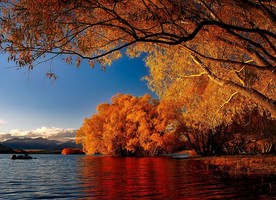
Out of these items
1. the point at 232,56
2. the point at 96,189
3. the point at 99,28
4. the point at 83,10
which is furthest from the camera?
the point at 232,56

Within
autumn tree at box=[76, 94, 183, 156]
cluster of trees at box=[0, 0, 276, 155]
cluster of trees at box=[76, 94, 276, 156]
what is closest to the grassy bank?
cluster of trees at box=[0, 0, 276, 155]

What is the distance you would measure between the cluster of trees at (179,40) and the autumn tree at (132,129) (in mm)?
22817

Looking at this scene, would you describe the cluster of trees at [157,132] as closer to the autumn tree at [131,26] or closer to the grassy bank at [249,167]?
the grassy bank at [249,167]

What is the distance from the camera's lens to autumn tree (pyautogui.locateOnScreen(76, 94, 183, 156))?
47.4 m

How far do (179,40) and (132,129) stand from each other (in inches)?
1723

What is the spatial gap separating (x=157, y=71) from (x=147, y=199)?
490 inches

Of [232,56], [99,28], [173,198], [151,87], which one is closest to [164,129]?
[151,87]

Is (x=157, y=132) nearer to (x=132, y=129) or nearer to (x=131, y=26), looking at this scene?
(x=132, y=129)

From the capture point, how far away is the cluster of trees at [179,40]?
32.8 ft

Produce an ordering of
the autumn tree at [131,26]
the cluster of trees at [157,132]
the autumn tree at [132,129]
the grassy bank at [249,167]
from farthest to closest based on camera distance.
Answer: the autumn tree at [132,129], the cluster of trees at [157,132], the grassy bank at [249,167], the autumn tree at [131,26]

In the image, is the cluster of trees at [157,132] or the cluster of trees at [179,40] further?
the cluster of trees at [157,132]

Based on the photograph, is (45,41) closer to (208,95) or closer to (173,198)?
(173,198)

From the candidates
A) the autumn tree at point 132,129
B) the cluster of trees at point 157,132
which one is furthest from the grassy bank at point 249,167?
the autumn tree at point 132,129

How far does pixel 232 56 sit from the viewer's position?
1886 centimetres
